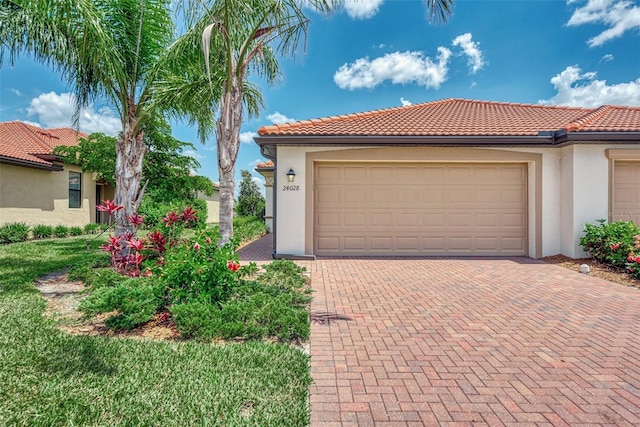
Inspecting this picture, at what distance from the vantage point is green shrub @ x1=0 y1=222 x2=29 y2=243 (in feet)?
39.9

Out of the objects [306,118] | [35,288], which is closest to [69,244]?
[35,288]

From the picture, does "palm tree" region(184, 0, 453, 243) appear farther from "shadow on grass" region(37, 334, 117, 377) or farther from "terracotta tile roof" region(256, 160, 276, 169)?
"terracotta tile roof" region(256, 160, 276, 169)

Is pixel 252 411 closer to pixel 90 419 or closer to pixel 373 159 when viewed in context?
pixel 90 419

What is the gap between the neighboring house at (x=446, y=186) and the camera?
29.6 feet

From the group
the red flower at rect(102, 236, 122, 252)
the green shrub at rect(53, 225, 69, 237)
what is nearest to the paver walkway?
the red flower at rect(102, 236, 122, 252)

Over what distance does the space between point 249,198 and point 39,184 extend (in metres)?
10.7

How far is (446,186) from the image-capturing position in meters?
9.80

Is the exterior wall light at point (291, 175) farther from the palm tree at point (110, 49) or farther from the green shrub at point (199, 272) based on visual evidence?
the green shrub at point (199, 272)

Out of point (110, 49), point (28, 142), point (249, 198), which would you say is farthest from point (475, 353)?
point (28, 142)

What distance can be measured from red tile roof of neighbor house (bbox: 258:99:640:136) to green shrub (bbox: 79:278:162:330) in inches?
219

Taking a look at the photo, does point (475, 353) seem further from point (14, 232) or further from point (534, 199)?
point (14, 232)

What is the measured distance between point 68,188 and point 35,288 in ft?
41.5

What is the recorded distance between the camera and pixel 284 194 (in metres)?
9.33

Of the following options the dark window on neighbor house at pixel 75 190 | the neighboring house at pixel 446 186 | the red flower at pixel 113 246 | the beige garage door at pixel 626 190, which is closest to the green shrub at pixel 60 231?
the dark window on neighbor house at pixel 75 190
